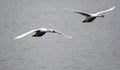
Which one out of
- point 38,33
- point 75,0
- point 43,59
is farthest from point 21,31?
point 75,0

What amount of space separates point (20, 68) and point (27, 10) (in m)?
107

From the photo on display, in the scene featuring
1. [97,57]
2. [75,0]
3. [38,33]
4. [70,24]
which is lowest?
[75,0]

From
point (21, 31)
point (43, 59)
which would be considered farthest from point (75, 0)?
point (43, 59)

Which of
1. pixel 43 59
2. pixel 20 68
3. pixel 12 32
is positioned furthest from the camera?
pixel 12 32

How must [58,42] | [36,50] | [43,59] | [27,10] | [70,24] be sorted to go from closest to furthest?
[43,59], [36,50], [58,42], [70,24], [27,10]

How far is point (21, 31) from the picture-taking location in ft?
308

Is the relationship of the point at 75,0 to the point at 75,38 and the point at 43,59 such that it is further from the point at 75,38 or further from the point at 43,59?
the point at 43,59

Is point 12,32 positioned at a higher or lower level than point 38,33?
lower

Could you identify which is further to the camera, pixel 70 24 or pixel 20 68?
pixel 70 24

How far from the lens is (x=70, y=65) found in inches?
2094

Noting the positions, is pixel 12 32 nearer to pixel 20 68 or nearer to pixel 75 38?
pixel 75 38

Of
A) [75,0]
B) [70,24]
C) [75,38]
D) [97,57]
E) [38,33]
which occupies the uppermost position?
[38,33]

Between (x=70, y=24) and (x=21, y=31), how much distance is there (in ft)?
51.3

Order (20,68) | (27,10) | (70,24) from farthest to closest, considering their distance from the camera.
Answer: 1. (27,10)
2. (70,24)
3. (20,68)
